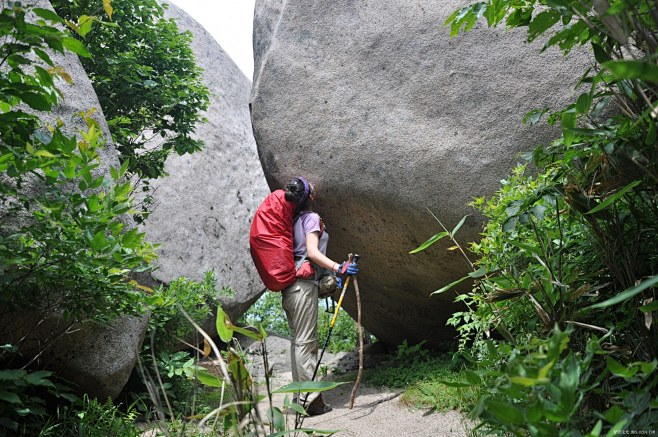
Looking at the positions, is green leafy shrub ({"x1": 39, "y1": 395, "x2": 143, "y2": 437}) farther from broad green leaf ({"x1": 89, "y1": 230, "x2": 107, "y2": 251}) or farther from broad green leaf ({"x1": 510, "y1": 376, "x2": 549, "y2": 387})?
broad green leaf ({"x1": 510, "y1": 376, "x2": 549, "y2": 387})

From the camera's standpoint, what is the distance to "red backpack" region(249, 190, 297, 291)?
492 cm

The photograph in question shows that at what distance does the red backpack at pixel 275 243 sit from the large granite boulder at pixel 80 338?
3.75 feet

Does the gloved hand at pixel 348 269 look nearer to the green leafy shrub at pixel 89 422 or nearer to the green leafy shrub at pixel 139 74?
the green leafy shrub at pixel 89 422

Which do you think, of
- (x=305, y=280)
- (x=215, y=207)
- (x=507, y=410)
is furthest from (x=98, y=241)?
(x=215, y=207)

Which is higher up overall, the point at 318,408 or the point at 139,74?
the point at 139,74

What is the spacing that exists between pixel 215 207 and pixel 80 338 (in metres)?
4.30

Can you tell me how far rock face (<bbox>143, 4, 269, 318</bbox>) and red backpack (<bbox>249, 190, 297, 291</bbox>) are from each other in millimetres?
2166

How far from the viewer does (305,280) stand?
16.4 ft

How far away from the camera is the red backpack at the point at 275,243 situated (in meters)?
4.92

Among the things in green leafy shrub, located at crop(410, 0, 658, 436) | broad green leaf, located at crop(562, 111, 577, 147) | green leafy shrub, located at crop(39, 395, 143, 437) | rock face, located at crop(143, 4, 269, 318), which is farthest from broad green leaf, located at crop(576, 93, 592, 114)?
rock face, located at crop(143, 4, 269, 318)

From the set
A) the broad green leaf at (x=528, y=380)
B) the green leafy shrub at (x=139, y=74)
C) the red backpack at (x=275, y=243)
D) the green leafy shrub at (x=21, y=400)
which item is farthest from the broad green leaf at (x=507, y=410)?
the green leafy shrub at (x=139, y=74)

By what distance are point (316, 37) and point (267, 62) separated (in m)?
0.56

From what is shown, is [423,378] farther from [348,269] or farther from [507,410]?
[507,410]

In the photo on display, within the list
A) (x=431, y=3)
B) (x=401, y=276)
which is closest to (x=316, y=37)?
(x=431, y=3)
